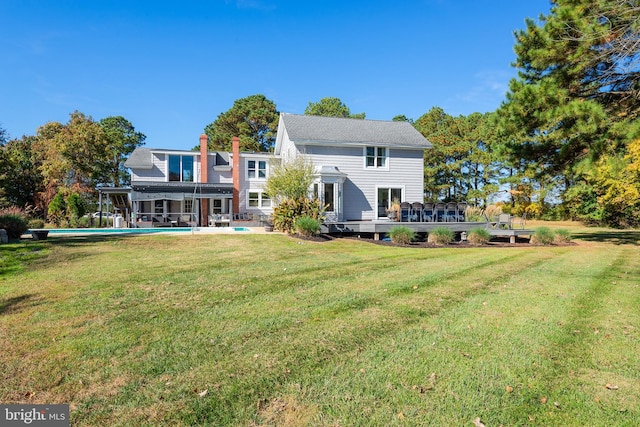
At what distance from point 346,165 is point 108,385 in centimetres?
1921

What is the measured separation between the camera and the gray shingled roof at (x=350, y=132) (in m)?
21.1

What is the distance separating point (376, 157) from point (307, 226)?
9.72 meters

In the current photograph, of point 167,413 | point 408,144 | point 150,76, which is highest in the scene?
point 150,76

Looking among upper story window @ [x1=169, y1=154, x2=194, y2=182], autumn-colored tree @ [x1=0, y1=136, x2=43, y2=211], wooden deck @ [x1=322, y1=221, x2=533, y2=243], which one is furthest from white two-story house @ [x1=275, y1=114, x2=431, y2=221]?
autumn-colored tree @ [x1=0, y1=136, x2=43, y2=211]

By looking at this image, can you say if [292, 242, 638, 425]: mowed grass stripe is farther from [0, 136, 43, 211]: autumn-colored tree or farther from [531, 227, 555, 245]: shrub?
[0, 136, 43, 211]: autumn-colored tree

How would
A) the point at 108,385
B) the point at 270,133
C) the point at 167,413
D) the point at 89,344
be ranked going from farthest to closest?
the point at 270,133 → the point at 89,344 → the point at 108,385 → the point at 167,413

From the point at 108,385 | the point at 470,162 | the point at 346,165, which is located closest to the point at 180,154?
the point at 346,165

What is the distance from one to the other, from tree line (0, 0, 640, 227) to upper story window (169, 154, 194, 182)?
317 inches

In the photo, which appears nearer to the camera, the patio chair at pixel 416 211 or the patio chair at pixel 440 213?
the patio chair at pixel 440 213

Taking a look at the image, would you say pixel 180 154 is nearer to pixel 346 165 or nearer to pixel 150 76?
pixel 150 76

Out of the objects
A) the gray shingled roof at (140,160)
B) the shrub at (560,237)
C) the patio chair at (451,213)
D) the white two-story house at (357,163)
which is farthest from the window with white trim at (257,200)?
the shrub at (560,237)

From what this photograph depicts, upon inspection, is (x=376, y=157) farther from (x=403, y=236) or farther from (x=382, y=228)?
(x=403, y=236)

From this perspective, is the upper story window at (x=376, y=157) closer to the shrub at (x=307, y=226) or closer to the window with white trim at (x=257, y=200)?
the window with white trim at (x=257, y=200)

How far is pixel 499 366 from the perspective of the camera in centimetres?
326
